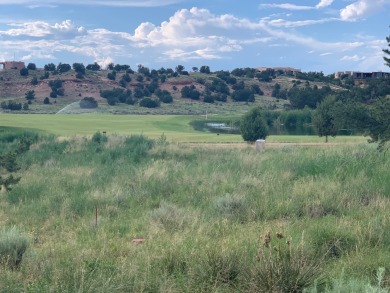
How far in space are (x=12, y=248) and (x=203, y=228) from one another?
9.21ft

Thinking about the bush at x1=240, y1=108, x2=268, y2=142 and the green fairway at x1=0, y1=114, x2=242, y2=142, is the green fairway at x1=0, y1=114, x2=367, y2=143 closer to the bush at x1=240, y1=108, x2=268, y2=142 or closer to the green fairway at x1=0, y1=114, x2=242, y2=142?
the green fairway at x1=0, y1=114, x2=242, y2=142

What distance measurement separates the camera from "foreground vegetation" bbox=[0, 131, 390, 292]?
546 centimetres

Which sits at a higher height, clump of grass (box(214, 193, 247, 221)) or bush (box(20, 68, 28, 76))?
bush (box(20, 68, 28, 76))

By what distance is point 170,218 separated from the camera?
9.30m

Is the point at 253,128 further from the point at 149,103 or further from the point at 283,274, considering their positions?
the point at 149,103

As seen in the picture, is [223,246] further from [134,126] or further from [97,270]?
[134,126]

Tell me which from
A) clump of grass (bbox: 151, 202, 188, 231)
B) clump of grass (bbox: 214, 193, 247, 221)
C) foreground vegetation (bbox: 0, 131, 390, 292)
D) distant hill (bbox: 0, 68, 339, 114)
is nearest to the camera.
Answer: foreground vegetation (bbox: 0, 131, 390, 292)

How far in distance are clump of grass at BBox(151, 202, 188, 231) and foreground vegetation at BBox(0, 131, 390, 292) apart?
0.9 inches

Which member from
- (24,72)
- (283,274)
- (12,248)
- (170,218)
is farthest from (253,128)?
(24,72)

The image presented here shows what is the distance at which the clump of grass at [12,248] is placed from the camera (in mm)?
6469

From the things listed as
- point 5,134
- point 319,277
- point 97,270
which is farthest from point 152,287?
point 5,134

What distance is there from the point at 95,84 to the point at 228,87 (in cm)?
2660

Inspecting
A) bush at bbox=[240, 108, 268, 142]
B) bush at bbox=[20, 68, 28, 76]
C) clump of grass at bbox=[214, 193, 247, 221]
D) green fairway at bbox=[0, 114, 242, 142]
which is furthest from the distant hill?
clump of grass at bbox=[214, 193, 247, 221]

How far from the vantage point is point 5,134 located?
111ft
